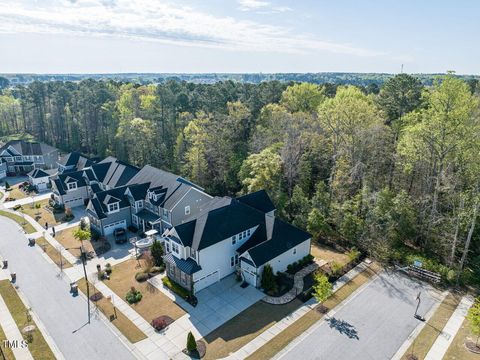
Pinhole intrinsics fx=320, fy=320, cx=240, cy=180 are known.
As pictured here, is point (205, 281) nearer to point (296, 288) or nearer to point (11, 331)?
point (296, 288)

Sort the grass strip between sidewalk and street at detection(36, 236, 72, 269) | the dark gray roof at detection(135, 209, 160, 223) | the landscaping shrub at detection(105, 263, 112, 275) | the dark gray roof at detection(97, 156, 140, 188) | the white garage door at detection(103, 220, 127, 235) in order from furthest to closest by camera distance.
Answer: the dark gray roof at detection(97, 156, 140, 188)
the white garage door at detection(103, 220, 127, 235)
the dark gray roof at detection(135, 209, 160, 223)
the grass strip between sidewalk and street at detection(36, 236, 72, 269)
the landscaping shrub at detection(105, 263, 112, 275)

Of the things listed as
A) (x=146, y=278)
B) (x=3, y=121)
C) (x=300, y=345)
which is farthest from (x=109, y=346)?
(x=3, y=121)

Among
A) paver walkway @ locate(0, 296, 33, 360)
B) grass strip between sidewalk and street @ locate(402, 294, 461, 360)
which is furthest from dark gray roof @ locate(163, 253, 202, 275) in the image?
grass strip between sidewalk and street @ locate(402, 294, 461, 360)

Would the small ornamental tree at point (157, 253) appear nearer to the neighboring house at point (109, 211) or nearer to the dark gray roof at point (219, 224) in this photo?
the dark gray roof at point (219, 224)

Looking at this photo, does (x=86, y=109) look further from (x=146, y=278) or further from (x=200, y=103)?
(x=146, y=278)

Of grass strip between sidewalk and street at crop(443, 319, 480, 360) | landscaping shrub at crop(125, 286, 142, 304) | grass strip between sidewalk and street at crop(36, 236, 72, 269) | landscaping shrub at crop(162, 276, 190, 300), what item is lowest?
grass strip between sidewalk and street at crop(36, 236, 72, 269)

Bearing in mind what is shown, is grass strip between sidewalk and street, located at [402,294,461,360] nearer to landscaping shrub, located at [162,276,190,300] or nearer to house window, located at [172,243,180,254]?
landscaping shrub, located at [162,276,190,300]
